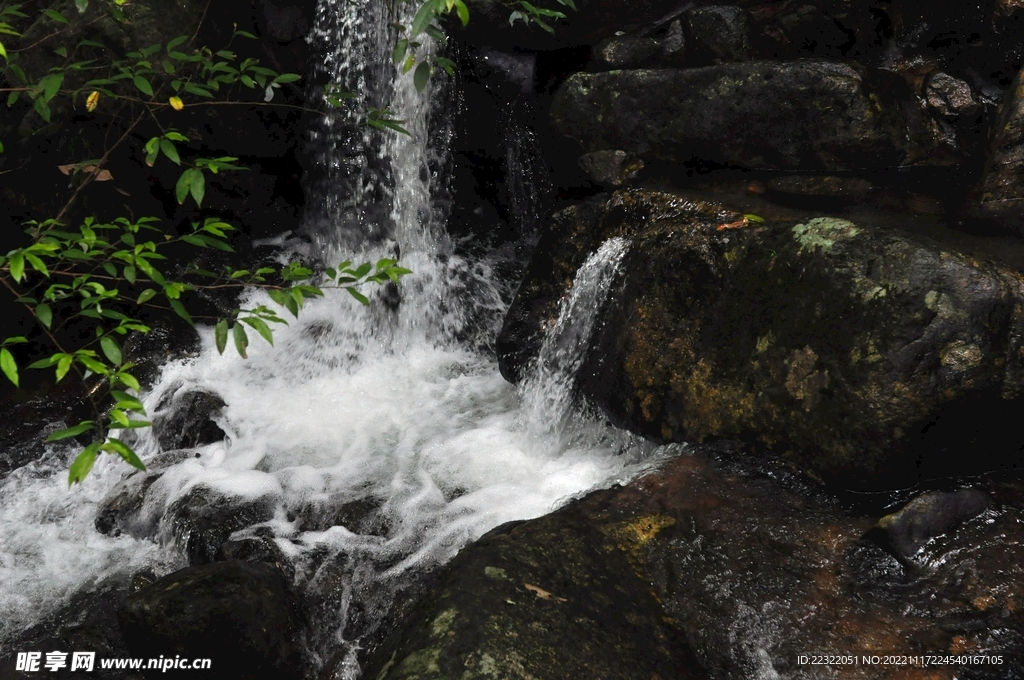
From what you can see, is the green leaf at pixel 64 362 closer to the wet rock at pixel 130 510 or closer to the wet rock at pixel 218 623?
the wet rock at pixel 218 623

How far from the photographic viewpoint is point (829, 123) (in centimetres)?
457

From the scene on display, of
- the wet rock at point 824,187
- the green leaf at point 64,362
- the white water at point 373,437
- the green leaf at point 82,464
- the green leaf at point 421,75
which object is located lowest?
the white water at point 373,437

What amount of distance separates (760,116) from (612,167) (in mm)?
1076

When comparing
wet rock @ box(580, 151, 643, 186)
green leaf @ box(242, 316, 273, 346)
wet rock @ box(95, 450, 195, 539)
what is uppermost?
wet rock @ box(580, 151, 643, 186)

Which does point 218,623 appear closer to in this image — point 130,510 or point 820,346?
point 130,510

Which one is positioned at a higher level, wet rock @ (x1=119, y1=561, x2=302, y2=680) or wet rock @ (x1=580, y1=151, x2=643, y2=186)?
wet rock @ (x1=580, y1=151, x2=643, y2=186)

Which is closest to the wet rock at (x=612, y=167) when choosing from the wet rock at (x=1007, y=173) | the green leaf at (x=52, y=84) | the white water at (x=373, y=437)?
the white water at (x=373, y=437)

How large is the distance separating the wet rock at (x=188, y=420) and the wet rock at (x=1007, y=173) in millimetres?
4980

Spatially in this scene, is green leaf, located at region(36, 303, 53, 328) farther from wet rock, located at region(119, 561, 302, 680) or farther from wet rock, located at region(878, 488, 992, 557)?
wet rock, located at region(878, 488, 992, 557)

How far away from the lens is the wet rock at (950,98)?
4570mm

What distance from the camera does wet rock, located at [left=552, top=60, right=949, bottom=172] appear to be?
14.9ft

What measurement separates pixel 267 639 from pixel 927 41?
5.28 meters

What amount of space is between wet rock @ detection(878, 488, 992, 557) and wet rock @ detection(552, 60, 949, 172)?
90.0 inches

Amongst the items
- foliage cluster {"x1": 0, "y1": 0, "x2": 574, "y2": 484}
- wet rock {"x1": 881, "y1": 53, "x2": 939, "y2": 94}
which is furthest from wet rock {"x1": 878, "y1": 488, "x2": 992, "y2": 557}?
wet rock {"x1": 881, "y1": 53, "x2": 939, "y2": 94}
